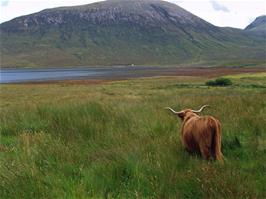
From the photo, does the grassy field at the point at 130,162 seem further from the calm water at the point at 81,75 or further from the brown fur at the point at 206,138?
the calm water at the point at 81,75

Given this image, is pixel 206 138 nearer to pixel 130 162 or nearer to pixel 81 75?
pixel 130 162

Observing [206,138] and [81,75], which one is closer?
[206,138]

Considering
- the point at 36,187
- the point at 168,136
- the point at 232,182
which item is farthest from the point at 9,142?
the point at 232,182

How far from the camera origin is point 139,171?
515cm

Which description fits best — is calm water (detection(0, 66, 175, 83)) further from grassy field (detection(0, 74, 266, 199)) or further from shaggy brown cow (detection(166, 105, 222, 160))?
shaggy brown cow (detection(166, 105, 222, 160))

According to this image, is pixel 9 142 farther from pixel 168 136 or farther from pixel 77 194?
pixel 77 194

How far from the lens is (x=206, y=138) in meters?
5.83

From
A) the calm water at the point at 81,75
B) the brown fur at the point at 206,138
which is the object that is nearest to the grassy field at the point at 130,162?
the brown fur at the point at 206,138

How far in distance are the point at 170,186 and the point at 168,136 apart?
8.49ft

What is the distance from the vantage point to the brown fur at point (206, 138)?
5.75m

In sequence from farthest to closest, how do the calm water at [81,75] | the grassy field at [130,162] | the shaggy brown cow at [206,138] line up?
1. the calm water at [81,75]
2. the shaggy brown cow at [206,138]
3. the grassy field at [130,162]

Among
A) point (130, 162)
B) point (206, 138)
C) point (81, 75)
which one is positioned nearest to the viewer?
point (130, 162)

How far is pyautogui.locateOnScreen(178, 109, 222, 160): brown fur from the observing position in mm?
5754

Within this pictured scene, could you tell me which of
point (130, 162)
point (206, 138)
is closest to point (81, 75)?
point (206, 138)
